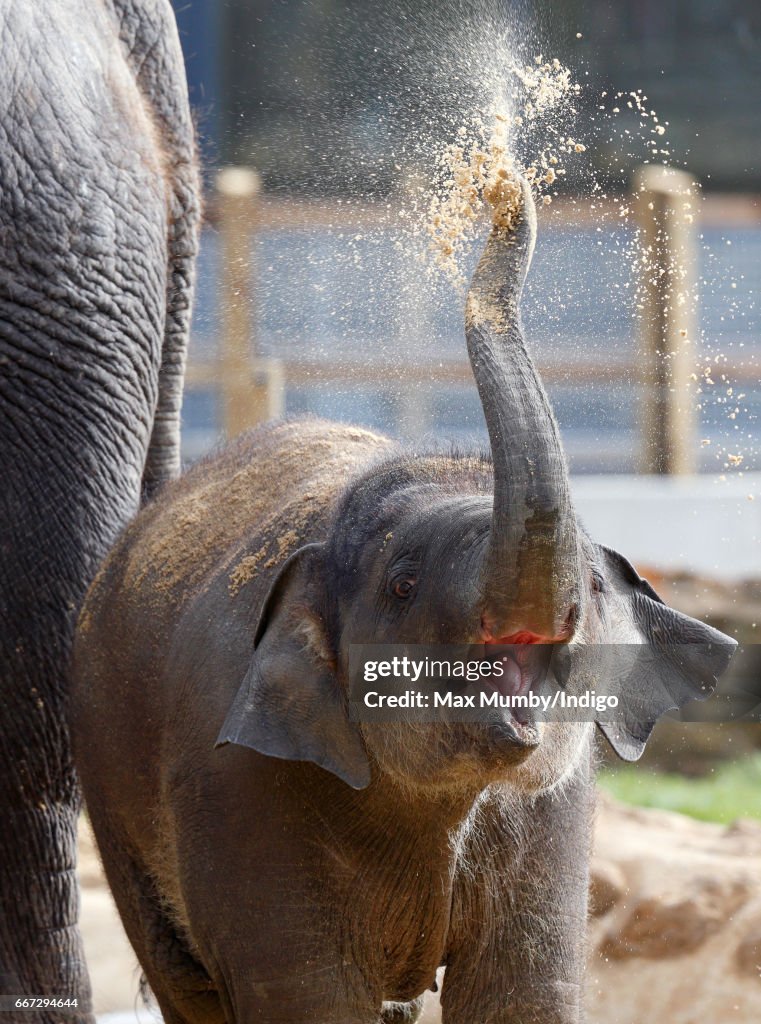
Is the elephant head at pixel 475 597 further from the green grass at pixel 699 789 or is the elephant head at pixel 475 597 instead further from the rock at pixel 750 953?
the green grass at pixel 699 789

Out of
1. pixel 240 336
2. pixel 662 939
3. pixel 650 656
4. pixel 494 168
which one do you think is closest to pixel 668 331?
pixel 240 336

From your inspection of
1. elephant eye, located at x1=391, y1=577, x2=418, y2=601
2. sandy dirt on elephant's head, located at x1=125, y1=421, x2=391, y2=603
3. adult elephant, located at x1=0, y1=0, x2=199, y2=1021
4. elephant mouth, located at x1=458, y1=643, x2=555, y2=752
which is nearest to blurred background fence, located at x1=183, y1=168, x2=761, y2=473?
adult elephant, located at x1=0, y1=0, x2=199, y2=1021

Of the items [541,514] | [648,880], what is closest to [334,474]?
[541,514]

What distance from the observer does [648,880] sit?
482 centimetres

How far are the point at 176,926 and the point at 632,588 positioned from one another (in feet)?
3.56

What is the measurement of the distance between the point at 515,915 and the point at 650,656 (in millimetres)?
467

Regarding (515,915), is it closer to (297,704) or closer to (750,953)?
(297,704)

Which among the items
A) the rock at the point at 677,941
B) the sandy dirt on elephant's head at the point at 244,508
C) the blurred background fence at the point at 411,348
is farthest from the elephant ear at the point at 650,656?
the blurred background fence at the point at 411,348

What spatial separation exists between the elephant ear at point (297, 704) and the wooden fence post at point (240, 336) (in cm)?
535

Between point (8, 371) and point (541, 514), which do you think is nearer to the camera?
point (541, 514)

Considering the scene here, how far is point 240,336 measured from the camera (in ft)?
28.0

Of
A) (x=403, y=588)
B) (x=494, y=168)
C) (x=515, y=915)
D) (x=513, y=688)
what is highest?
(x=494, y=168)

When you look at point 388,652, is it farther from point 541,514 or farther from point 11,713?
point 11,713

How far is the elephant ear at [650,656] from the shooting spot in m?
2.54
